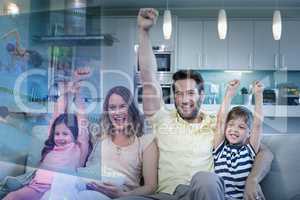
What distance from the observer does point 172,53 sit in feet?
11.6

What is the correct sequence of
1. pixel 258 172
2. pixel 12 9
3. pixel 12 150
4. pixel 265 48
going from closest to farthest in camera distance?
pixel 258 172, pixel 12 150, pixel 12 9, pixel 265 48

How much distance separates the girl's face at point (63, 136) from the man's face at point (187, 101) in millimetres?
505

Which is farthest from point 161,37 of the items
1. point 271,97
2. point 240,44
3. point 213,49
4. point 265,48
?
point 271,97

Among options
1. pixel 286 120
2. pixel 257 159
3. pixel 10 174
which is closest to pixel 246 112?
pixel 257 159

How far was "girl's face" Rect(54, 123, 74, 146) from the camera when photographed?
159 centimetres

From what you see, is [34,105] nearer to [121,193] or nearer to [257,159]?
[121,193]

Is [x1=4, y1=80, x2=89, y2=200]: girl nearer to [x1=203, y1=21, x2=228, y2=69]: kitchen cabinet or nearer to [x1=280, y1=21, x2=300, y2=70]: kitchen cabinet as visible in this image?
[x1=203, y1=21, x2=228, y2=69]: kitchen cabinet

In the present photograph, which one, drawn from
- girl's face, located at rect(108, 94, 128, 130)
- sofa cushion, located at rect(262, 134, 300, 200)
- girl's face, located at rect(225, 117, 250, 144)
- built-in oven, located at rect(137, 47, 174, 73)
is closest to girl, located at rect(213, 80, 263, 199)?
girl's face, located at rect(225, 117, 250, 144)

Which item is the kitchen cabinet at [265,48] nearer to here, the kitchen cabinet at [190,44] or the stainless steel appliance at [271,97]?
the stainless steel appliance at [271,97]

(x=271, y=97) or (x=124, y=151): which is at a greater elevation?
(x=271, y=97)

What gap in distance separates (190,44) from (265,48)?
0.76 meters

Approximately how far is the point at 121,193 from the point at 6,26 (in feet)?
4.26

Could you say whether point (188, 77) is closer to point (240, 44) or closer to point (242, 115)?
point (242, 115)

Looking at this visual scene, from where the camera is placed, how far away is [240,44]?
3590 mm
